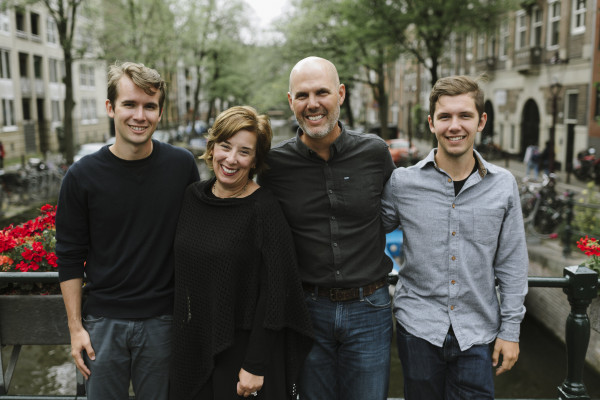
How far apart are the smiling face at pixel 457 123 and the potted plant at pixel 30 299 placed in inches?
78.4

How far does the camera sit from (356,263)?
2.57 m

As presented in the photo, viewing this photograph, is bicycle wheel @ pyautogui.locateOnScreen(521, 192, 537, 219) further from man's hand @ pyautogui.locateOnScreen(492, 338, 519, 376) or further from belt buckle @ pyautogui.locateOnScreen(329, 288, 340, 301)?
belt buckle @ pyautogui.locateOnScreen(329, 288, 340, 301)

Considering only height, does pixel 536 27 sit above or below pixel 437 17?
above

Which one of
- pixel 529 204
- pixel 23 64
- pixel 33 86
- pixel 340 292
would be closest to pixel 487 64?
pixel 529 204

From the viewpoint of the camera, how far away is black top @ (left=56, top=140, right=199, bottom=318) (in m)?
2.45

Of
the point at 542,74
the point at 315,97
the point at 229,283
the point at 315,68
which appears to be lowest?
the point at 229,283

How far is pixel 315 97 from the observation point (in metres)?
2.60

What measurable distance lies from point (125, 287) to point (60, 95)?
4088cm

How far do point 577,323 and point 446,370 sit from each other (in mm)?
819

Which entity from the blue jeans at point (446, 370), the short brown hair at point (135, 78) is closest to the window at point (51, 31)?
the short brown hair at point (135, 78)

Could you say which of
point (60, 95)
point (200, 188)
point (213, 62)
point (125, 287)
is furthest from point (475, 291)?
point (60, 95)

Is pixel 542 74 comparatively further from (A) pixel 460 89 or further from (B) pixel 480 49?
(A) pixel 460 89

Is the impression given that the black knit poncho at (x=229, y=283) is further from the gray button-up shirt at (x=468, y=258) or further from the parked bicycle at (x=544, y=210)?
the parked bicycle at (x=544, y=210)

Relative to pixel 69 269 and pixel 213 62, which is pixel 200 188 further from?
pixel 213 62
